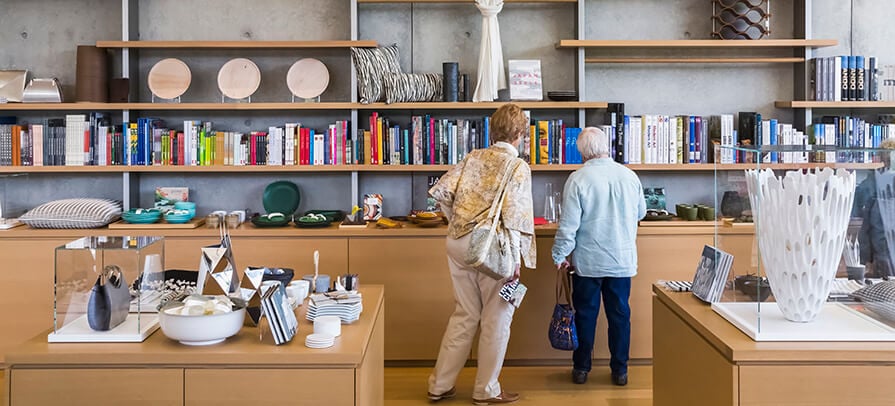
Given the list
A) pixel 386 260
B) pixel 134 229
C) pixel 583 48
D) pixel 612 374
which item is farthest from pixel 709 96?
pixel 134 229

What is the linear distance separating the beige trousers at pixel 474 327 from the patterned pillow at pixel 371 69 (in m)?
1.48

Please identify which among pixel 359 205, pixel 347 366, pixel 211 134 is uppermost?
pixel 211 134

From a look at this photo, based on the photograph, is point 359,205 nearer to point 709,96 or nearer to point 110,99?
point 110,99

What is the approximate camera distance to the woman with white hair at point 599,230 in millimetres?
4441

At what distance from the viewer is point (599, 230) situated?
4.46m

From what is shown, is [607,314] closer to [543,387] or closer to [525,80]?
[543,387]

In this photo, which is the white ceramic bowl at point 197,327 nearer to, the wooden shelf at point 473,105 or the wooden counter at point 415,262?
the wooden counter at point 415,262

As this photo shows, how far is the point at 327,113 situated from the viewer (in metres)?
5.55

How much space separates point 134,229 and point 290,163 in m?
1.04

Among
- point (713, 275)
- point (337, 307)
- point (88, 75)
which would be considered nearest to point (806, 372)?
point (713, 275)

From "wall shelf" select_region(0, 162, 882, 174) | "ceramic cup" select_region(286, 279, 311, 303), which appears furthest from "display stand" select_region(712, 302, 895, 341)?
"wall shelf" select_region(0, 162, 882, 174)

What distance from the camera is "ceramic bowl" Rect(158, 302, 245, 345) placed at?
2.48 metres

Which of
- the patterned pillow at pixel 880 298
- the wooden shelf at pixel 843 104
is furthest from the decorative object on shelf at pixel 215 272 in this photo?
the wooden shelf at pixel 843 104

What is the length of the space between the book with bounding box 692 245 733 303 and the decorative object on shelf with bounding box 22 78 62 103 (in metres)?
4.23
